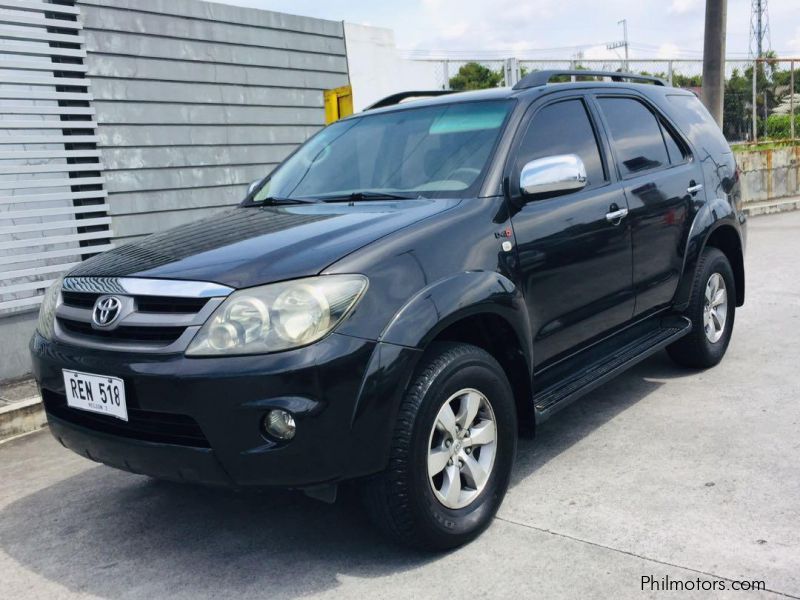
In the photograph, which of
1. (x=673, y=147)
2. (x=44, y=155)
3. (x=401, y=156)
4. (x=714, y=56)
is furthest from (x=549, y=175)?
(x=714, y=56)

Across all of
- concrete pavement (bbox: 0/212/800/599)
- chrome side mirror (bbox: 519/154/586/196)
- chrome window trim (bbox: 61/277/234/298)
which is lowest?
concrete pavement (bbox: 0/212/800/599)

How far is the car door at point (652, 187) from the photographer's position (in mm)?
4398

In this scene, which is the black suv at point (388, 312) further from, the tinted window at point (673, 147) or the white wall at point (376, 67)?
the white wall at point (376, 67)

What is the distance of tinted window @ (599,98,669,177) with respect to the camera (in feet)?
14.6

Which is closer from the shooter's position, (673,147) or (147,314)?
(147,314)

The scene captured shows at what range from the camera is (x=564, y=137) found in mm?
4062

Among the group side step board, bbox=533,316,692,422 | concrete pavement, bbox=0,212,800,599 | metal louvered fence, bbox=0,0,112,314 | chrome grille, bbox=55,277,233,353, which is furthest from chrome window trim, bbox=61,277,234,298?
metal louvered fence, bbox=0,0,112,314

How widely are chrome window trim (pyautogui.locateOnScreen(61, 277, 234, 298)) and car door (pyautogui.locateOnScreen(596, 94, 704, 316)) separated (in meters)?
2.38

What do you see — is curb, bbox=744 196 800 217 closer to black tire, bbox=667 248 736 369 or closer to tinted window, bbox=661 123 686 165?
black tire, bbox=667 248 736 369

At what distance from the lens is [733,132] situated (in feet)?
58.5

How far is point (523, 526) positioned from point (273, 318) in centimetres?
136

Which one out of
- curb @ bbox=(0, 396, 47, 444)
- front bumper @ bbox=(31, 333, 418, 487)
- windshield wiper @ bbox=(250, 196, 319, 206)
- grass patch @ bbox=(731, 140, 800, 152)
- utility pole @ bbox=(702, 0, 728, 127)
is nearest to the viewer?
front bumper @ bbox=(31, 333, 418, 487)

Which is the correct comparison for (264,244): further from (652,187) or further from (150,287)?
(652,187)

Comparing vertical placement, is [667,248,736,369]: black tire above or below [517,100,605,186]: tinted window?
below
